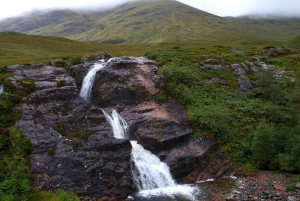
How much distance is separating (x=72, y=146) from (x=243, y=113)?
24.4 meters

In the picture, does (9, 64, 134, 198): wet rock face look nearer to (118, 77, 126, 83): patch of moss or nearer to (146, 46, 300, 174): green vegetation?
(118, 77, 126, 83): patch of moss

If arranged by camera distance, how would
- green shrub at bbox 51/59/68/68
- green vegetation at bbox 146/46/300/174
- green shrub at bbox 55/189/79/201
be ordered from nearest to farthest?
green shrub at bbox 55/189/79/201 → green vegetation at bbox 146/46/300/174 → green shrub at bbox 51/59/68/68

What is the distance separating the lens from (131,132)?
3316 centimetres

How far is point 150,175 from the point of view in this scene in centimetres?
2917

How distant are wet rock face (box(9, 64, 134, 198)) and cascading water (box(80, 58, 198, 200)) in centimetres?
112

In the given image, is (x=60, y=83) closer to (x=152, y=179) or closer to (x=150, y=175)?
(x=150, y=175)

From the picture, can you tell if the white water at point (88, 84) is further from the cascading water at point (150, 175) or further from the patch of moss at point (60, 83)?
the cascading water at point (150, 175)

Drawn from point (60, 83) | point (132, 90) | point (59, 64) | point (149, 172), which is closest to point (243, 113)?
point (132, 90)

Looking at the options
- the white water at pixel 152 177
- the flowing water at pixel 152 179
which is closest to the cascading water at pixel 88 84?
the flowing water at pixel 152 179

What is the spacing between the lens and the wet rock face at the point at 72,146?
2570 centimetres

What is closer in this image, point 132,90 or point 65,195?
point 65,195

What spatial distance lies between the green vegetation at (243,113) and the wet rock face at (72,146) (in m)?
12.3

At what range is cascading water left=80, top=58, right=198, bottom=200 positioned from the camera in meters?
27.3

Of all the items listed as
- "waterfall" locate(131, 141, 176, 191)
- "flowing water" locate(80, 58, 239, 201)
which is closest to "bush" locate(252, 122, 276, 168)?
"flowing water" locate(80, 58, 239, 201)
